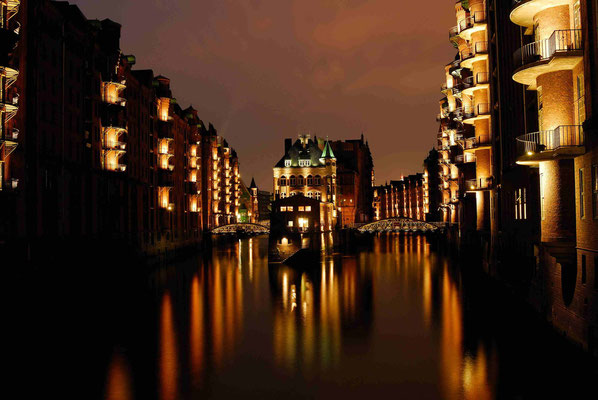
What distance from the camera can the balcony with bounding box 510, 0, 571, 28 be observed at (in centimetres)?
2238

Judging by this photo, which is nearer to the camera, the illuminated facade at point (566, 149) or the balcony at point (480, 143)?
the illuminated facade at point (566, 149)

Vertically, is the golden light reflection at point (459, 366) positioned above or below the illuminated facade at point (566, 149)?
below

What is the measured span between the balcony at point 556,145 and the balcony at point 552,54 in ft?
7.57

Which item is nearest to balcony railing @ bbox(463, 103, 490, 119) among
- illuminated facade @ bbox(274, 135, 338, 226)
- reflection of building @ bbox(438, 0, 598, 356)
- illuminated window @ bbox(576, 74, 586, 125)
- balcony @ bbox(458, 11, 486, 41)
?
balcony @ bbox(458, 11, 486, 41)

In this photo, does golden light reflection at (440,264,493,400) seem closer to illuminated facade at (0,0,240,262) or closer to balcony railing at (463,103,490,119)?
balcony railing at (463,103,490,119)

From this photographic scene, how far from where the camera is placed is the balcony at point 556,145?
68.6ft

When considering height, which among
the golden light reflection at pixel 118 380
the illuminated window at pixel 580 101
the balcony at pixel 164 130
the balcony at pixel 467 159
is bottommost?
the golden light reflection at pixel 118 380

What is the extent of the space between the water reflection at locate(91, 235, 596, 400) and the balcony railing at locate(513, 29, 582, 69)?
1173cm

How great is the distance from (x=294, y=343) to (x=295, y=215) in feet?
163

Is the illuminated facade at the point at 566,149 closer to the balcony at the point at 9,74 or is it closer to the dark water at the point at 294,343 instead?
the dark water at the point at 294,343

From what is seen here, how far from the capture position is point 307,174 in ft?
400

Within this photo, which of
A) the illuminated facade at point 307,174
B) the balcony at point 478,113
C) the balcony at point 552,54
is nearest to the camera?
the balcony at point 552,54

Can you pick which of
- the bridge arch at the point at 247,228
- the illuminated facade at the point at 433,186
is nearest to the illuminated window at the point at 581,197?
the bridge arch at the point at 247,228

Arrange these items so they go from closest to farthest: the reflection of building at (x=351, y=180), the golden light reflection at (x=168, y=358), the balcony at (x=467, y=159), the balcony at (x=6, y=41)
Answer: the golden light reflection at (x=168, y=358)
the balcony at (x=6, y=41)
the balcony at (x=467, y=159)
the reflection of building at (x=351, y=180)
